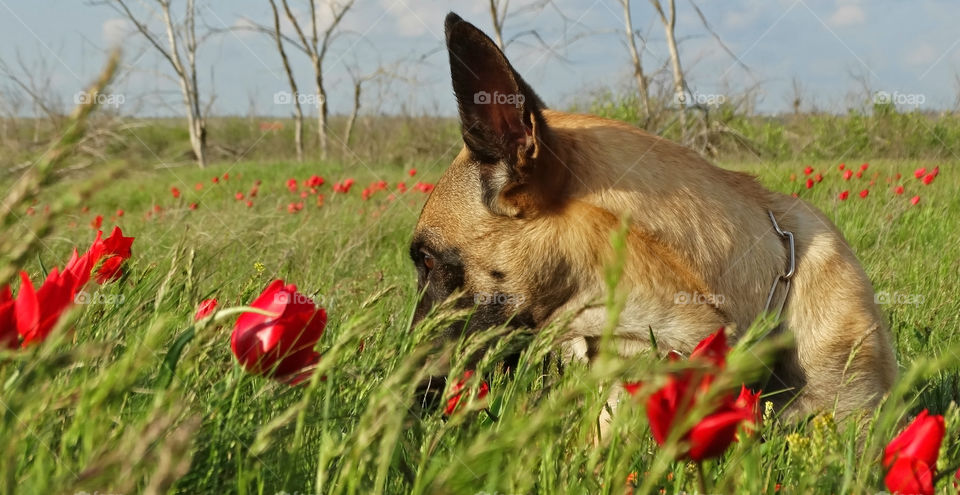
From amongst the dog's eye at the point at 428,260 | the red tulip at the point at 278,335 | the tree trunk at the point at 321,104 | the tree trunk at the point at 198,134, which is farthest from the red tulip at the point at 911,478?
the tree trunk at the point at 198,134

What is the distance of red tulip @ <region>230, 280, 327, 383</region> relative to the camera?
4.15 feet

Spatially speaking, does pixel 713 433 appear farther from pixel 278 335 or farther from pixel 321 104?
pixel 321 104

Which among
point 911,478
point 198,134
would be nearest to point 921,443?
point 911,478

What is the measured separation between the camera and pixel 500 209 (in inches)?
109

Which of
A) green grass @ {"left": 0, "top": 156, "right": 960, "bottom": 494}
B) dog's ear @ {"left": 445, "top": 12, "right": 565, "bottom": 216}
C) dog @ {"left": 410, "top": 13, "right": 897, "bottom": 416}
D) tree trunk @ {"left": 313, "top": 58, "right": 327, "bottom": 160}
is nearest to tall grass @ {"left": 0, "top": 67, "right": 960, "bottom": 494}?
green grass @ {"left": 0, "top": 156, "right": 960, "bottom": 494}

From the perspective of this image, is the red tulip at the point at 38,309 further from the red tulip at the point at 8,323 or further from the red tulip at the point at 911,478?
the red tulip at the point at 911,478

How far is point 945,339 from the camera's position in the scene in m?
3.78

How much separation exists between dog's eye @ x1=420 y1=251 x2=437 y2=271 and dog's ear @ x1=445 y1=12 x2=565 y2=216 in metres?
0.34

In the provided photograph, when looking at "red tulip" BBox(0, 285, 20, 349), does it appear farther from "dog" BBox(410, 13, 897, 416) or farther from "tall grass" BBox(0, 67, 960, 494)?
"dog" BBox(410, 13, 897, 416)

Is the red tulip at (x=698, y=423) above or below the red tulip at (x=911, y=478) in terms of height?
above

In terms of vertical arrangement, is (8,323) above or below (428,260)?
above

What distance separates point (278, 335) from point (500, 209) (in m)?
1.59

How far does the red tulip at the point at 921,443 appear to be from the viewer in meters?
1.15

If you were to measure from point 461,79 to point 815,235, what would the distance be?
1.63 m
